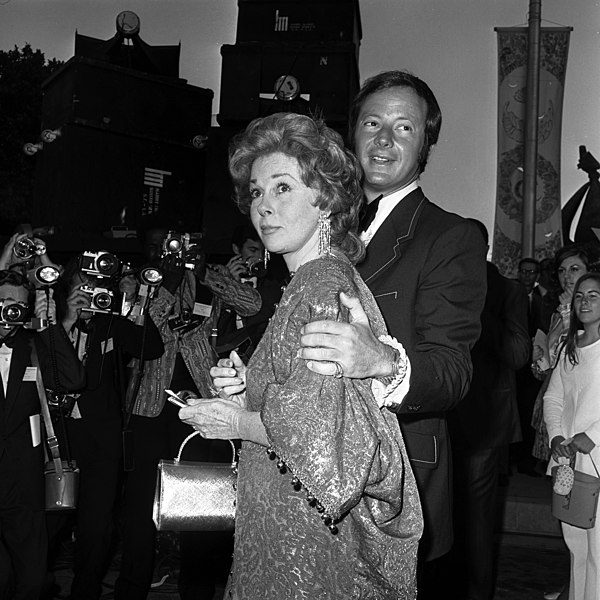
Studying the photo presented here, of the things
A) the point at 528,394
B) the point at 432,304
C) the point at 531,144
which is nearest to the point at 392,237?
the point at 432,304

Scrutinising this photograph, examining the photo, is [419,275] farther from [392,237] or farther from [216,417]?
[216,417]

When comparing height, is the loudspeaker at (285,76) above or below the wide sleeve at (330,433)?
above

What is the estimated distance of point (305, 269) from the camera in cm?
184

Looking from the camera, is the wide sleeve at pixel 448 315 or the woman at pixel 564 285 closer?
the wide sleeve at pixel 448 315

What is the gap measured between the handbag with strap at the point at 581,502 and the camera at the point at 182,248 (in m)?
2.20

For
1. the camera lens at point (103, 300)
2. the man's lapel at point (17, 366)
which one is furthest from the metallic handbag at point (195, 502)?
the camera lens at point (103, 300)

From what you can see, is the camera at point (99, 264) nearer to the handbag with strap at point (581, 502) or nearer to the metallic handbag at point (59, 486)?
the metallic handbag at point (59, 486)

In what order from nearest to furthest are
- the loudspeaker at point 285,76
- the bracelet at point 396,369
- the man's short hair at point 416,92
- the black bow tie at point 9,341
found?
the bracelet at point 396,369 → the man's short hair at point 416,92 → the black bow tie at point 9,341 → the loudspeaker at point 285,76

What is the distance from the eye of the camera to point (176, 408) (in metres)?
4.52

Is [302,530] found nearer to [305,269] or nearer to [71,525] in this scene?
[305,269]

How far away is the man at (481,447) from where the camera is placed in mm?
4324

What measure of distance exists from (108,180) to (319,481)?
18.4 feet

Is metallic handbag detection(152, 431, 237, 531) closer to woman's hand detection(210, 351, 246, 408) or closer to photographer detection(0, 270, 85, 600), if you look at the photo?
woman's hand detection(210, 351, 246, 408)

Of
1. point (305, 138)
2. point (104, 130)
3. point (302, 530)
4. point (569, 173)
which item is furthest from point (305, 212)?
point (569, 173)
